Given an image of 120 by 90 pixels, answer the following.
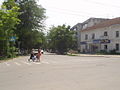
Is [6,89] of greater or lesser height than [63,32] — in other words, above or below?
below

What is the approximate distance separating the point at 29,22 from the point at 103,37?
19.0 m

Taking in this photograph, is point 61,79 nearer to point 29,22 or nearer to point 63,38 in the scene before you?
Answer: point 29,22

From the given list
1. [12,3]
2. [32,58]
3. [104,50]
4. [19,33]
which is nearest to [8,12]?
[12,3]

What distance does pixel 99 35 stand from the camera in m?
53.2

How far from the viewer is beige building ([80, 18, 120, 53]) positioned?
47.3 meters

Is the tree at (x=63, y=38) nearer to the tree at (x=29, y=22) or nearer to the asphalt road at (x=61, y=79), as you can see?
the tree at (x=29, y=22)

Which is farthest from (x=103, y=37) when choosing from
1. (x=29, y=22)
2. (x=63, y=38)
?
(x=29, y=22)

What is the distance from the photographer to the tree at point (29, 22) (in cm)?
4944

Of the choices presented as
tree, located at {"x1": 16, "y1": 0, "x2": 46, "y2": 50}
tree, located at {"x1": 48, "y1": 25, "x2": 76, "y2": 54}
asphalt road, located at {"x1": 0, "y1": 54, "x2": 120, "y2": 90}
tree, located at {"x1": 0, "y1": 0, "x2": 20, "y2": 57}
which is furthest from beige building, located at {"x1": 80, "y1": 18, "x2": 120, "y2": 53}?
asphalt road, located at {"x1": 0, "y1": 54, "x2": 120, "y2": 90}

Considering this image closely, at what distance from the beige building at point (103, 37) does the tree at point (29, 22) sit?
14.4 meters

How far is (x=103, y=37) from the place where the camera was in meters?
51.5

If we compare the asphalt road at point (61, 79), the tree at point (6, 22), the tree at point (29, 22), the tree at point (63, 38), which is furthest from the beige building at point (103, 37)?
the asphalt road at point (61, 79)

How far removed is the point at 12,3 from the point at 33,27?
769 inches

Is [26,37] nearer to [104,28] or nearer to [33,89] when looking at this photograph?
[104,28]
